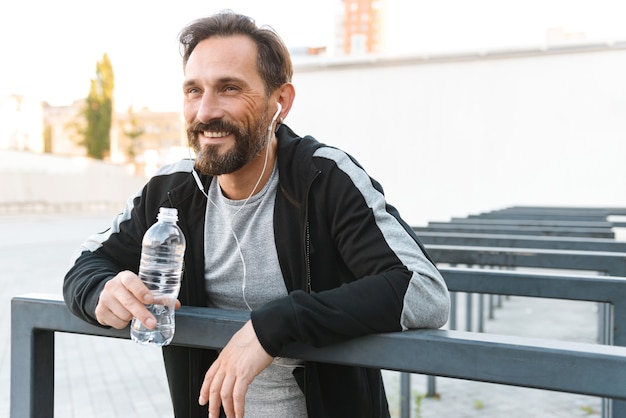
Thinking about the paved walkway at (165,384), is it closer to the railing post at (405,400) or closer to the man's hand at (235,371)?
the railing post at (405,400)

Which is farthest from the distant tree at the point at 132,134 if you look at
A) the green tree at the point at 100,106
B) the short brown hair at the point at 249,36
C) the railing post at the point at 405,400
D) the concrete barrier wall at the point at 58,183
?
the short brown hair at the point at 249,36

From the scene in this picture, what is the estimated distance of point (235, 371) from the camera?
1406mm

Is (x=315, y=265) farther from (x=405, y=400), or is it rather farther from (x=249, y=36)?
(x=405, y=400)

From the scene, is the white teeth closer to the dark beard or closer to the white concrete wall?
the dark beard

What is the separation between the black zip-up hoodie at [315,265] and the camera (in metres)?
1.46

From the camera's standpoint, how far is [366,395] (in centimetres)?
188

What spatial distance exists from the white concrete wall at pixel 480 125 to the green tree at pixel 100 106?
3055cm

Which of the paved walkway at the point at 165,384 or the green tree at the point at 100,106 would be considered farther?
the green tree at the point at 100,106

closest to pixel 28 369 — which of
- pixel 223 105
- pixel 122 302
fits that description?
pixel 122 302

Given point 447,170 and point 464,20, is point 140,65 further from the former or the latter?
point 447,170

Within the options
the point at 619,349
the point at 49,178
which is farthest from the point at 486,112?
the point at 49,178

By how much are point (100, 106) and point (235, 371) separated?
148ft

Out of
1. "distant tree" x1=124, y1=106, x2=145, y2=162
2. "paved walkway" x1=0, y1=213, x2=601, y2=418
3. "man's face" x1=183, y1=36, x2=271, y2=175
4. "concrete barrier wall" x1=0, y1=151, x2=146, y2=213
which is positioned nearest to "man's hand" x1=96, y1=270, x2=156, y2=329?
"man's face" x1=183, y1=36, x2=271, y2=175

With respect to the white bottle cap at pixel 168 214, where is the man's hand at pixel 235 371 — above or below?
below
